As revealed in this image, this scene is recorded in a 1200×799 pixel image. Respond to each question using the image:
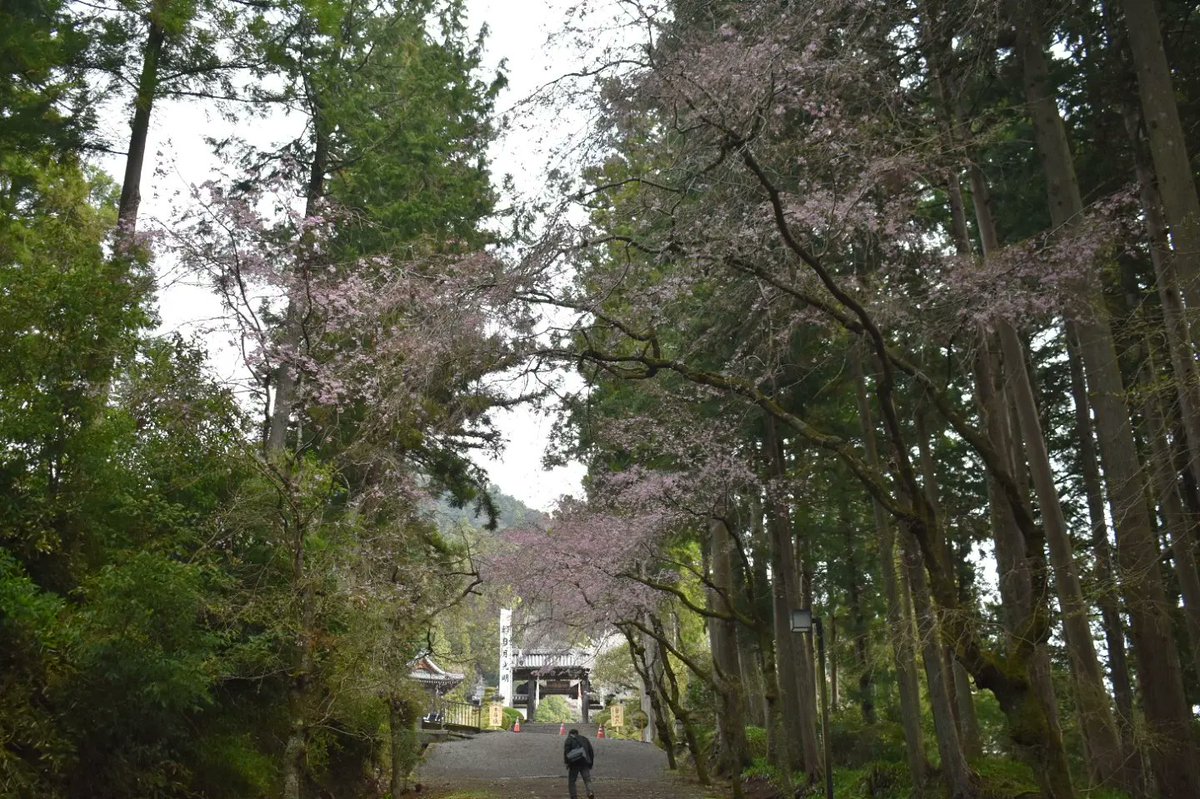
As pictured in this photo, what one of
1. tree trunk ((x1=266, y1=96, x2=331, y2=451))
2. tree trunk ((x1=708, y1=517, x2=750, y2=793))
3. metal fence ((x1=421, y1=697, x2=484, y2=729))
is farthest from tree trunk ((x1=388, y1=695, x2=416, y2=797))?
metal fence ((x1=421, y1=697, x2=484, y2=729))

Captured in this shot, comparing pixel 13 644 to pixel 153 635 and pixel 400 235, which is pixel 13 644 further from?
pixel 400 235

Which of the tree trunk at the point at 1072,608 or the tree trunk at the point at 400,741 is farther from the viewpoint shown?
the tree trunk at the point at 400,741

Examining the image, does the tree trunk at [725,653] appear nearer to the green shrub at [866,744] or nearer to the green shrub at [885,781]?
the green shrub at [866,744]

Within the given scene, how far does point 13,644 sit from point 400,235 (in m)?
8.54

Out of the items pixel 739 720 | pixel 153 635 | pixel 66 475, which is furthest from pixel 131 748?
pixel 739 720

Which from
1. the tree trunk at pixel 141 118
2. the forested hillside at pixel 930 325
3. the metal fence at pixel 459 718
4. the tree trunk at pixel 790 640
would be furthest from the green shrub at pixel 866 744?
the metal fence at pixel 459 718

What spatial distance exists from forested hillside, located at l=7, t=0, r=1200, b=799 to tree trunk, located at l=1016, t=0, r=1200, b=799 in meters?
0.04

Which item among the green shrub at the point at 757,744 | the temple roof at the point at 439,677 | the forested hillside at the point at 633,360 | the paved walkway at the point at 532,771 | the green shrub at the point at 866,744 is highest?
the forested hillside at the point at 633,360

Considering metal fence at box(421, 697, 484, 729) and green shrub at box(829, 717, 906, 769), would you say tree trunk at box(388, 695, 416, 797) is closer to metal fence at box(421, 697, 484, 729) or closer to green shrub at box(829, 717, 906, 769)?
green shrub at box(829, 717, 906, 769)

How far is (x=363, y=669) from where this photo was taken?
947 cm

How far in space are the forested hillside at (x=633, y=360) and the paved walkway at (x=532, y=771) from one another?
2.90 meters

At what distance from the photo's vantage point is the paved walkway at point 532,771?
52.8ft

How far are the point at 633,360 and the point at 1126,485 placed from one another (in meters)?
4.81

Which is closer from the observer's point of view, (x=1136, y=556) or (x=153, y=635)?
(x=153, y=635)
